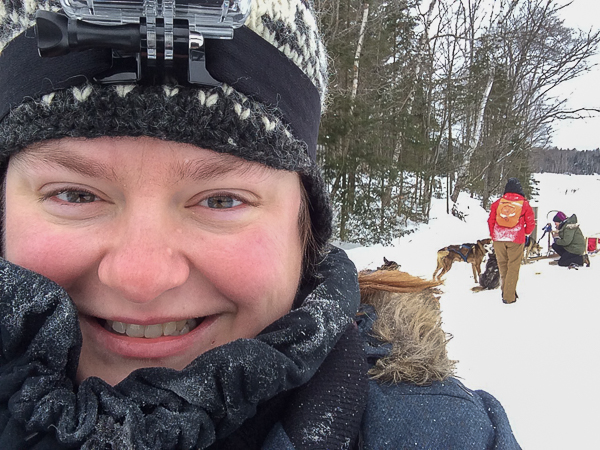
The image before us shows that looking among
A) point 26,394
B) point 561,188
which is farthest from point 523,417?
point 561,188

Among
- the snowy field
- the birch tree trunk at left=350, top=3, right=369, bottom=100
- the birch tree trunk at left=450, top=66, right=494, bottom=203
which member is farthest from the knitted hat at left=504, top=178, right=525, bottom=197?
the birch tree trunk at left=450, top=66, right=494, bottom=203

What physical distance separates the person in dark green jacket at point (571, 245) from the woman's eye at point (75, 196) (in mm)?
10832

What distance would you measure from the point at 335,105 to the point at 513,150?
49.3 feet

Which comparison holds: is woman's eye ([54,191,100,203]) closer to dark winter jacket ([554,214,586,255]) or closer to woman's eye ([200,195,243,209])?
woman's eye ([200,195,243,209])

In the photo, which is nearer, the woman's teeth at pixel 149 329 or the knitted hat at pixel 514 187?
the woman's teeth at pixel 149 329

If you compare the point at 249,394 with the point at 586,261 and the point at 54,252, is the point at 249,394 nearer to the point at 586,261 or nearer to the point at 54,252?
the point at 54,252

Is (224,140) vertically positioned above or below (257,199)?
above

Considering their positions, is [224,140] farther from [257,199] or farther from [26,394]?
[26,394]

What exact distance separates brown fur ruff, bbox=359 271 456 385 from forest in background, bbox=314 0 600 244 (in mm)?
6867

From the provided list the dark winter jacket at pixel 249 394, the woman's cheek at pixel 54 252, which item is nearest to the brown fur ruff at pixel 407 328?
the dark winter jacket at pixel 249 394

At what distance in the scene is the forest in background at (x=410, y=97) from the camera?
993 cm

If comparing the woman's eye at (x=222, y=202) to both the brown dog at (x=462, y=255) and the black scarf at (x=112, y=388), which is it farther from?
the brown dog at (x=462, y=255)

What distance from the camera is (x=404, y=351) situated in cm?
127

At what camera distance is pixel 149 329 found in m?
1.03
